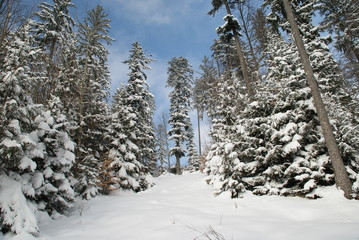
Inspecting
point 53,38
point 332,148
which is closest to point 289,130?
point 332,148

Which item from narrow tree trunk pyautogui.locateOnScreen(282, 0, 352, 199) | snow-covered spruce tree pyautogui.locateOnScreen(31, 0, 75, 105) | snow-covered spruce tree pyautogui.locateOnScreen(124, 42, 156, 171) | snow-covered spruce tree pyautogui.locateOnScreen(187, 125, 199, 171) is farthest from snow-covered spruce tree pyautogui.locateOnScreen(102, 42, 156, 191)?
snow-covered spruce tree pyautogui.locateOnScreen(187, 125, 199, 171)

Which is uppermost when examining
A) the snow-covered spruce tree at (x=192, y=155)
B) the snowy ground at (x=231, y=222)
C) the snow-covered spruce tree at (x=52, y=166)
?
the snow-covered spruce tree at (x=192, y=155)

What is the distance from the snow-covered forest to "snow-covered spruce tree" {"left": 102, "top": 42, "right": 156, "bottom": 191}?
0.27 ft

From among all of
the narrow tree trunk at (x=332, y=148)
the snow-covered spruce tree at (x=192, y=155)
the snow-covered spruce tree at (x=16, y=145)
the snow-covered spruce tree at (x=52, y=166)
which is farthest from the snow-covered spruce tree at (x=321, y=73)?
the snow-covered spruce tree at (x=192, y=155)

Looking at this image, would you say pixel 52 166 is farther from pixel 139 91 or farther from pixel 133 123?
pixel 139 91

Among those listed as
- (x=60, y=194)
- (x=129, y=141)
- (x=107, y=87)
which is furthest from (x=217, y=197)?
(x=107, y=87)

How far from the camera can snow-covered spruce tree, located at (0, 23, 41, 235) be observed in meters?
4.43

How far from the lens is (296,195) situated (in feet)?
26.0

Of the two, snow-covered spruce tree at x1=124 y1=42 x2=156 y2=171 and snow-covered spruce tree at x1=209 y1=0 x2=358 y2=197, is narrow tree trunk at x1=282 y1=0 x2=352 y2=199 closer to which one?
snow-covered spruce tree at x1=209 y1=0 x2=358 y2=197

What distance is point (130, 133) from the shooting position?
539 inches

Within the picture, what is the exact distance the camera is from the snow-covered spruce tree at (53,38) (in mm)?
8539

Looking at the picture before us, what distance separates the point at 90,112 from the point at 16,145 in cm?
788

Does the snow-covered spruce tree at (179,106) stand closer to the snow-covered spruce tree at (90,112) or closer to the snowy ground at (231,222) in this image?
the snow-covered spruce tree at (90,112)

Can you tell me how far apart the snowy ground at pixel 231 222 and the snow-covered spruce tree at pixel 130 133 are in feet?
15.3
